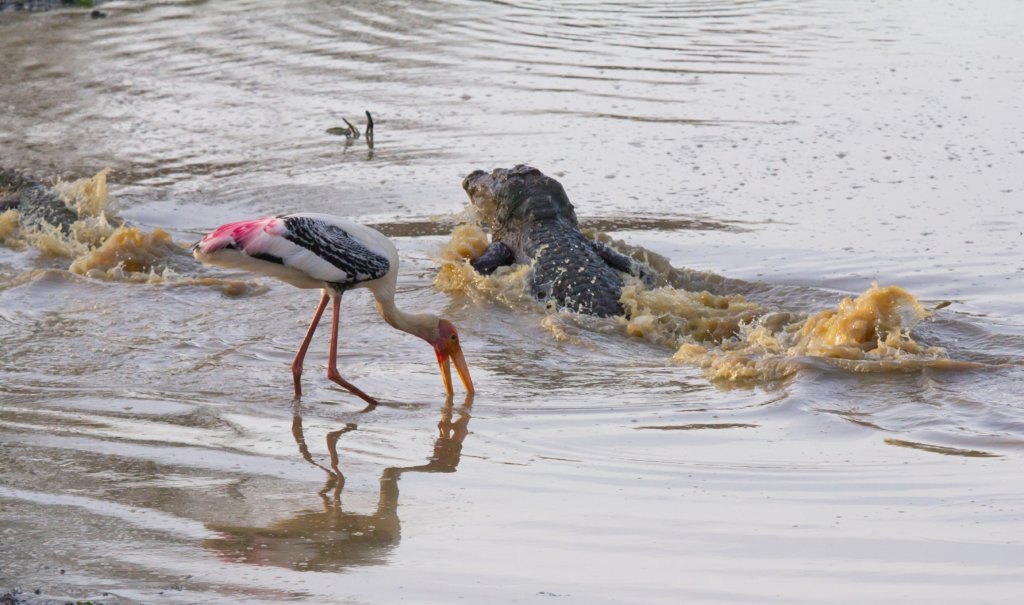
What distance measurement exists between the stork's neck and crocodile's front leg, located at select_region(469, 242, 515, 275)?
7.99ft

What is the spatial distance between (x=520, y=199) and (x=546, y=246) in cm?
63

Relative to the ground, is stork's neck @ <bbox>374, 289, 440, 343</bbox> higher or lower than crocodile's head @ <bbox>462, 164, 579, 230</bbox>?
lower

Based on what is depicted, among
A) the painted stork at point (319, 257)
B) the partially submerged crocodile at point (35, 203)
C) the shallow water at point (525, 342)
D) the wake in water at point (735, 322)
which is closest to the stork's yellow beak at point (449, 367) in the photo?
the painted stork at point (319, 257)

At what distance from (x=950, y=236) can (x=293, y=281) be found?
4.92 m

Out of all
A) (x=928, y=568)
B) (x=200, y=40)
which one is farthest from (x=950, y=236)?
(x=200, y=40)

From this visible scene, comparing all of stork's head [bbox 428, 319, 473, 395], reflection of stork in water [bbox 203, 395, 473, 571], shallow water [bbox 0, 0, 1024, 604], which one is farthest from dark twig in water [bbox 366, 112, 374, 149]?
reflection of stork in water [bbox 203, 395, 473, 571]

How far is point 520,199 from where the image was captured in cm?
948

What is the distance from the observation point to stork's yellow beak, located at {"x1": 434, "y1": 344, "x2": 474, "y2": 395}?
6.62 metres

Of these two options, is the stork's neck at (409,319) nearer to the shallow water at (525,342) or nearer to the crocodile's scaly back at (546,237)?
the shallow water at (525,342)

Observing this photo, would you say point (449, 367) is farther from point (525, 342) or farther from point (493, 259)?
point (493, 259)

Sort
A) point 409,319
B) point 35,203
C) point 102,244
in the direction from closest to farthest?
1. point 409,319
2. point 102,244
3. point 35,203

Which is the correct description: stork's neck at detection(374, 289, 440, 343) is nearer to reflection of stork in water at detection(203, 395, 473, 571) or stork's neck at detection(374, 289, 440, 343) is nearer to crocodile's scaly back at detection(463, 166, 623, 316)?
reflection of stork in water at detection(203, 395, 473, 571)

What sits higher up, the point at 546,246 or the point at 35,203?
the point at 546,246

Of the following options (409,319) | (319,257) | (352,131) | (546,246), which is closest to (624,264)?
(546,246)
